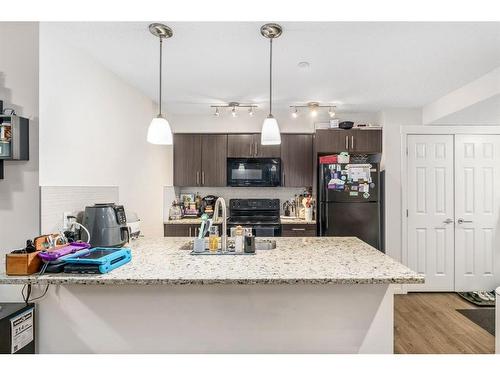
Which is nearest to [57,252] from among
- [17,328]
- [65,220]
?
[17,328]

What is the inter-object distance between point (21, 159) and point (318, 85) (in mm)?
2432

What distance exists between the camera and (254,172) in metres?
3.81

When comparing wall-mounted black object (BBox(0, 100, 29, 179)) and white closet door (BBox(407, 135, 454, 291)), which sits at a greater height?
wall-mounted black object (BBox(0, 100, 29, 179))

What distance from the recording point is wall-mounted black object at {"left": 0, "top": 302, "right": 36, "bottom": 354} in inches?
53.9

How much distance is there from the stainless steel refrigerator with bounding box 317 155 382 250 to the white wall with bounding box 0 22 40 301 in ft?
9.09

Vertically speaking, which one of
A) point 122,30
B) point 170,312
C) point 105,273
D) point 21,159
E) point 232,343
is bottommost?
point 232,343

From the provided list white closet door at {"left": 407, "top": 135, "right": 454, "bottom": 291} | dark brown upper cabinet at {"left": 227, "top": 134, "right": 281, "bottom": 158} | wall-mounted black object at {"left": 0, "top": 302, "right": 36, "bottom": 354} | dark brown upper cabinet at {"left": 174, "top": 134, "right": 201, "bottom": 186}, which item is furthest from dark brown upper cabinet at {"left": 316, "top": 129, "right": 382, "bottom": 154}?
wall-mounted black object at {"left": 0, "top": 302, "right": 36, "bottom": 354}

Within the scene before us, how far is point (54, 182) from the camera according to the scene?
185cm

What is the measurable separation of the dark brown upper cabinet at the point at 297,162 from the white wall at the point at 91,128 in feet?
5.34

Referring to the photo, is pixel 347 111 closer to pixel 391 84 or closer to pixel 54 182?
pixel 391 84

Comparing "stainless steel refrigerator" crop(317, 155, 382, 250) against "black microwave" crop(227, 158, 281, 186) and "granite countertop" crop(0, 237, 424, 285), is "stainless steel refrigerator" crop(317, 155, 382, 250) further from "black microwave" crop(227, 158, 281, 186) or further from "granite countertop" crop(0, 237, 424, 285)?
"granite countertop" crop(0, 237, 424, 285)

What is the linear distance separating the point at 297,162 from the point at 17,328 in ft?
10.3
